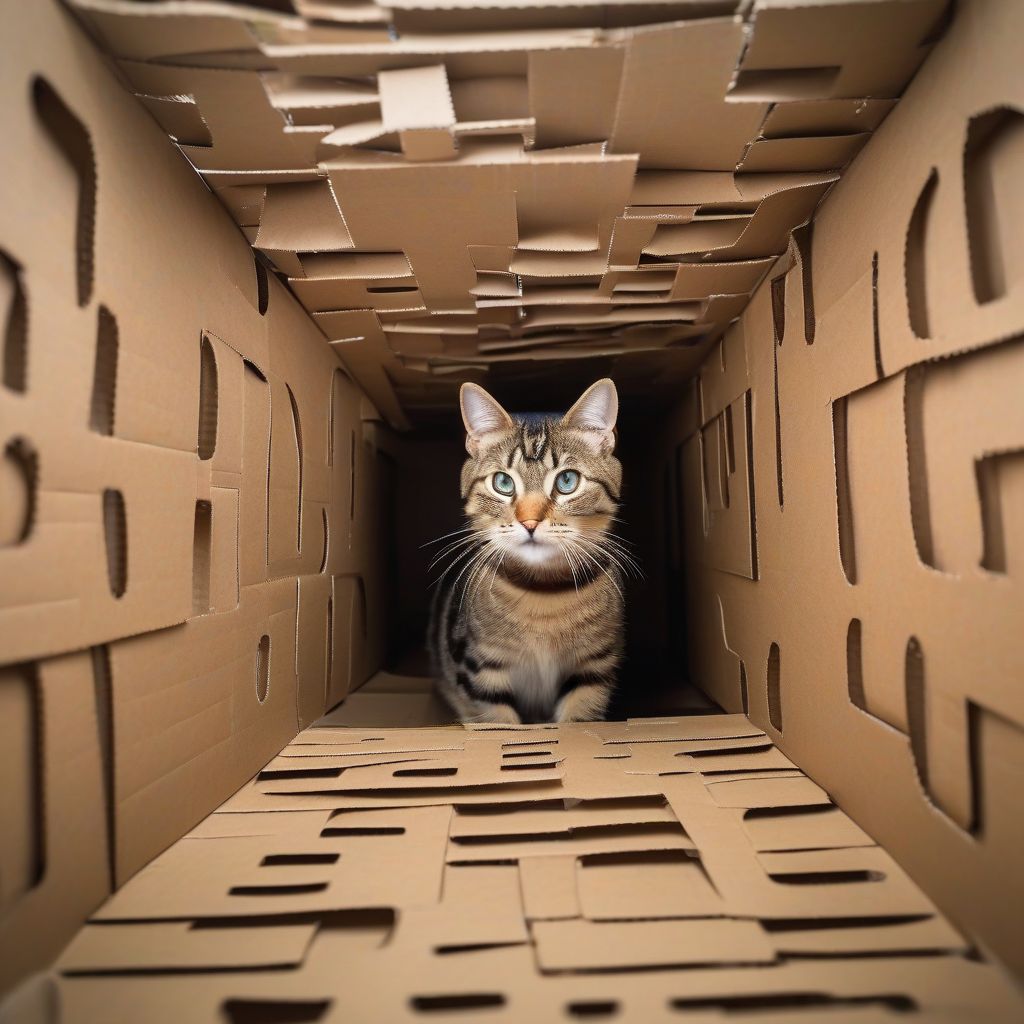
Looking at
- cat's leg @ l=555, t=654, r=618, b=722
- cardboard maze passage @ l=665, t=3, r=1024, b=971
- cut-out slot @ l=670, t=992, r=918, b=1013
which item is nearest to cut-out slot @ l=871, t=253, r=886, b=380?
cardboard maze passage @ l=665, t=3, r=1024, b=971

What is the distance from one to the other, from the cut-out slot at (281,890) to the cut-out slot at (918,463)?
0.61 metres

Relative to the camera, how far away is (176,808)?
0.67 metres

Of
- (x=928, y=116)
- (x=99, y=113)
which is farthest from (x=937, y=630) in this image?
(x=99, y=113)

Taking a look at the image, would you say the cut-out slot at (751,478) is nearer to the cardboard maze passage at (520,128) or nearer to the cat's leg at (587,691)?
the cardboard maze passage at (520,128)

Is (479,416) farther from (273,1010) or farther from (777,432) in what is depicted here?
(273,1010)

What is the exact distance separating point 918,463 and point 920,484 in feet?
0.06

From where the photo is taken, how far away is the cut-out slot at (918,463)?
23.4 inches

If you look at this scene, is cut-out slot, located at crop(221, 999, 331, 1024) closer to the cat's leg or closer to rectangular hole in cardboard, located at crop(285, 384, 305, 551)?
rectangular hole in cardboard, located at crop(285, 384, 305, 551)

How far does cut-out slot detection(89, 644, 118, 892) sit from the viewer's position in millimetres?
562

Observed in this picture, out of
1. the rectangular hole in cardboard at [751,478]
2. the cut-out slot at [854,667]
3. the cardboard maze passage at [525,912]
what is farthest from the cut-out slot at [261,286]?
the cut-out slot at [854,667]

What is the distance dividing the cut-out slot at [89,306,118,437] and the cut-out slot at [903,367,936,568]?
71 centimetres

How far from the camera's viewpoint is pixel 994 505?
51cm

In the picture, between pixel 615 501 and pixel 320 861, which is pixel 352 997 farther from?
pixel 615 501

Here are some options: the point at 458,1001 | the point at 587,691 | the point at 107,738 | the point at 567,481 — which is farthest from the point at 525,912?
the point at 567,481
